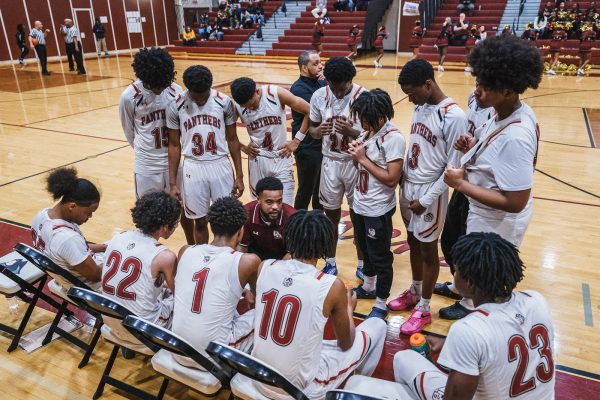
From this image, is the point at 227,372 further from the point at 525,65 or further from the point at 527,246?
the point at 527,246

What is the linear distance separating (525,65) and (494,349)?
1.47m

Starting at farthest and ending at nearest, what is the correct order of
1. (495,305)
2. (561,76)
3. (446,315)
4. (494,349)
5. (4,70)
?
1. (4,70)
2. (561,76)
3. (446,315)
4. (495,305)
5. (494,349)

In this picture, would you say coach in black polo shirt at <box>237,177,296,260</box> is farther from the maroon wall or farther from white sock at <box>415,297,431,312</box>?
the maroon wall

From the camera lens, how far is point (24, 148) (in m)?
8.47

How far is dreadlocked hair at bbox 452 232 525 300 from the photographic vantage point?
76.7 inches

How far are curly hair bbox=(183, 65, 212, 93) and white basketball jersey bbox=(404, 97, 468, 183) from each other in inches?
66.7

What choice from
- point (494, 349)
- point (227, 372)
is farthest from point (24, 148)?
point (494, 349)

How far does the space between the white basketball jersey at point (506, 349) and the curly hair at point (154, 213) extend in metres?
1.83

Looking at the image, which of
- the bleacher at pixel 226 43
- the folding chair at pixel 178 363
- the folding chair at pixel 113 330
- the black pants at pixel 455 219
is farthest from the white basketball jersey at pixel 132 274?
the bleacher at pixel 226 43

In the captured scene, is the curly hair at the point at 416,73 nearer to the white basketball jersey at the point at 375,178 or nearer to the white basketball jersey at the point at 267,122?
the white basketball jersey at the point at 375,178

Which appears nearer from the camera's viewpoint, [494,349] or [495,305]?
[494,349]

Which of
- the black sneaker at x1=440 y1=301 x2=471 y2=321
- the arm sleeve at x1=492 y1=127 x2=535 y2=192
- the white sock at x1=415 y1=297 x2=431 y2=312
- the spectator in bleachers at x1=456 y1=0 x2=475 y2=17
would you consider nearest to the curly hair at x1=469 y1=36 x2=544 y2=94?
the arm sleeve at x1=492 y1=127 x2=535 y2=192

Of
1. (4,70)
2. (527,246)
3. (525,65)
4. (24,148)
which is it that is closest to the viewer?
(525,65)

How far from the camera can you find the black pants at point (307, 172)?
4.53 metres
